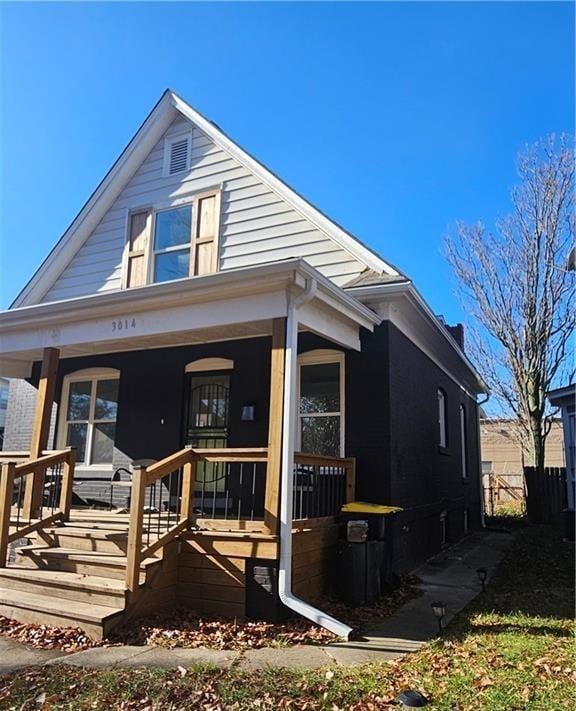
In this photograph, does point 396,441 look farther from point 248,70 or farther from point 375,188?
point 248,70

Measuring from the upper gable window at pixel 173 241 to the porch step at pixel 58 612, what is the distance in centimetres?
572

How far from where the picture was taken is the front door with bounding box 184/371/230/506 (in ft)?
27.2

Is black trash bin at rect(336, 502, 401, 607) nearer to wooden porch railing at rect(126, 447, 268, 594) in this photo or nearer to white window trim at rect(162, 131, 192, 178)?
wooden porch railing at rect(126, 447, 268, 594)

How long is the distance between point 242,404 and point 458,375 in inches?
279

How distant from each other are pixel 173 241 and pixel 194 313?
412cm

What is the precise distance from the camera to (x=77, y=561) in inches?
231

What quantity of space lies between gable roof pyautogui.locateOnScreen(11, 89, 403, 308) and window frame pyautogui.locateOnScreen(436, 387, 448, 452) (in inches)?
217

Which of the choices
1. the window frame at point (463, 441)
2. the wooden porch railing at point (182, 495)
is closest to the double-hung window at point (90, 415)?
the wooden porch railing at point (182, 495)

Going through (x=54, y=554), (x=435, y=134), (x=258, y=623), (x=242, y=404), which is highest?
(x=435, y=134)

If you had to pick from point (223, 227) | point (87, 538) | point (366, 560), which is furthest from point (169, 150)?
point (366, 560)

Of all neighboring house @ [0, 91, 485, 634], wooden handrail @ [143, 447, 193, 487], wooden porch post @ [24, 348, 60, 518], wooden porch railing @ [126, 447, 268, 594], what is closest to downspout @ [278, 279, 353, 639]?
neighboring house @ [0, 91, 485, 634]

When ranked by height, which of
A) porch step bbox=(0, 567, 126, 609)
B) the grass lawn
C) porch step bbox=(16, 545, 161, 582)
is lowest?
the grass lawn

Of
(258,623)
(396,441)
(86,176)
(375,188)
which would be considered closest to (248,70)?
(375,188)

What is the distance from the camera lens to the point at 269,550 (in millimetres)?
5348
